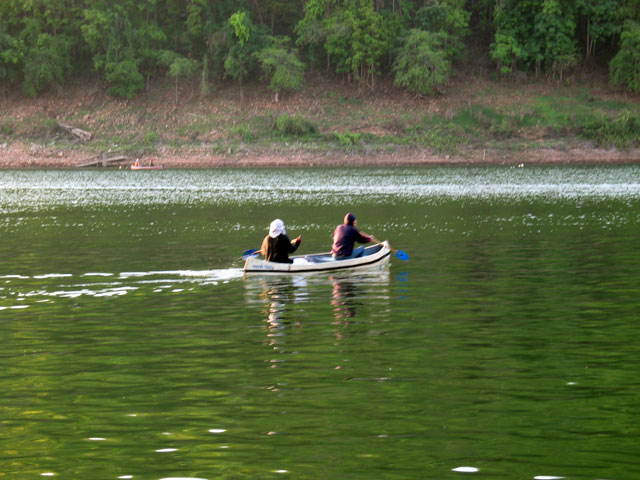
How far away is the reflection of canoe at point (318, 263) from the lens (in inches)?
956

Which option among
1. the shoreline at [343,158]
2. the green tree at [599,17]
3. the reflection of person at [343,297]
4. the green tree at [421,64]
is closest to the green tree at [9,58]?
the shoreline at [343,158]

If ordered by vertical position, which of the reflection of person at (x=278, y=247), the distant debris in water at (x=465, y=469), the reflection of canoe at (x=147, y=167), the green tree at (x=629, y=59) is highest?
the green tree at (x=629, y=59)

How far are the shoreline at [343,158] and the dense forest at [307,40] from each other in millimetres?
10414

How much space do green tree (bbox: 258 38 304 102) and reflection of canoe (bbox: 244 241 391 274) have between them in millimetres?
74215

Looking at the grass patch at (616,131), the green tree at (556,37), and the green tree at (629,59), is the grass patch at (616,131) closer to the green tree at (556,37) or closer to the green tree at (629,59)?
the green tree at (629,59)

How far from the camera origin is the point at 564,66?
100875 mm

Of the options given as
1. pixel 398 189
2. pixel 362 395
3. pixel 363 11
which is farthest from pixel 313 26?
pixel 362 395

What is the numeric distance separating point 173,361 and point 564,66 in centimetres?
9256

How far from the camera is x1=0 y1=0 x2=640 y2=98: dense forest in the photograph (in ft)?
328

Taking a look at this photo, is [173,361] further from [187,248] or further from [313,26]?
[313,26]

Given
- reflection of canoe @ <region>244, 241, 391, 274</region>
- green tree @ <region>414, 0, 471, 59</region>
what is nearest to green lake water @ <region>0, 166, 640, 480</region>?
reflection of canoe @ <region>244, 241, 391, 274</region>

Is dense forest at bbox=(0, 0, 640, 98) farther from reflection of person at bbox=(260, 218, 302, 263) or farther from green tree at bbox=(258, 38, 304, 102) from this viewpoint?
reflection of person at bbox=(260, 218, 302, 263)

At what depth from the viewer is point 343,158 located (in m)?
90.7

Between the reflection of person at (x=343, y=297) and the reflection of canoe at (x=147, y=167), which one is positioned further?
the reflection of canoe at (x=147, y=167)
